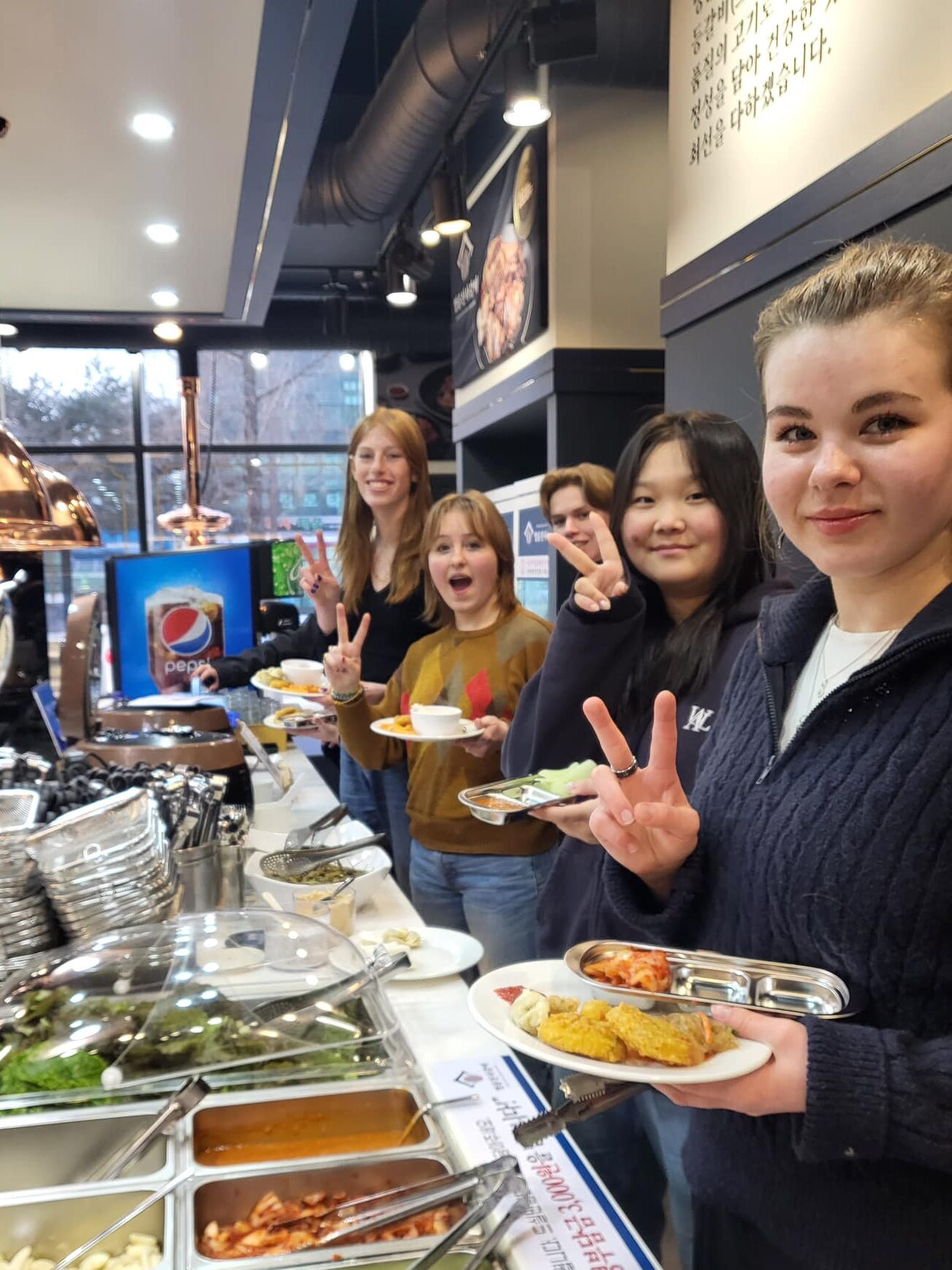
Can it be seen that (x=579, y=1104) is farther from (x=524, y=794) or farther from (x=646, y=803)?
(x=524, y=794)

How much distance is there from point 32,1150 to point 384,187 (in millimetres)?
5379

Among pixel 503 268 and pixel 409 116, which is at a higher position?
pixel 409 116

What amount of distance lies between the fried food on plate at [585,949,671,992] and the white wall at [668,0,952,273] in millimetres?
1826

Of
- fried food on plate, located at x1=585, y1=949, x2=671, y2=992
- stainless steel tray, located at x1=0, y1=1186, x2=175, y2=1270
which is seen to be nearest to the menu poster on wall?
fried food on plate, located at x1=585, y1=949, x2=671, y2=992

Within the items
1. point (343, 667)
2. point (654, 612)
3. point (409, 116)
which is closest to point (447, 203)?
point (409, 116)

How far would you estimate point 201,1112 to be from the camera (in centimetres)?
119

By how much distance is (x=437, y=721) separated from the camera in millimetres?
2416

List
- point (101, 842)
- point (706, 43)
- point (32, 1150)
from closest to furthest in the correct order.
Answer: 1. point (32, 1150)
2. point (101, 842)
3. point (706, 43)

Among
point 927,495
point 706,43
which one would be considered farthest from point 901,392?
point 706,43

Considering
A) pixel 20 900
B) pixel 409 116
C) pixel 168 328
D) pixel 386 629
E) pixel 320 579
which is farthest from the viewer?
pixel 168 328

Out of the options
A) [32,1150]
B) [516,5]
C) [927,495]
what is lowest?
[32,1150]

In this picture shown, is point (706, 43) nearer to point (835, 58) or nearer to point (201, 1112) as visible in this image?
point (835, 58)

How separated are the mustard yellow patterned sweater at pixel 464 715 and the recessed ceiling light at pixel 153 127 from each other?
2209 mm

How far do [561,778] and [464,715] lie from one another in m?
0.85
